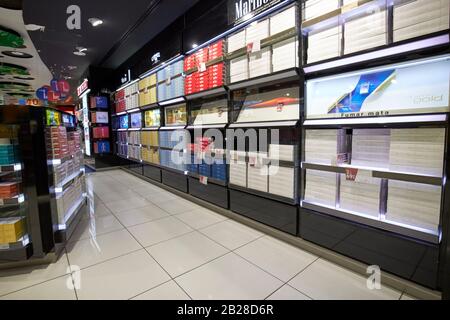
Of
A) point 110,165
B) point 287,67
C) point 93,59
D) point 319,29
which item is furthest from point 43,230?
point 93,59

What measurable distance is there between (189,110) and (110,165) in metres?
4.47

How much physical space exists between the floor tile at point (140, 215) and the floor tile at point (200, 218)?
303mm

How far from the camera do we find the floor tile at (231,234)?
2305mm

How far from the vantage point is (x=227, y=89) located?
2953 mm

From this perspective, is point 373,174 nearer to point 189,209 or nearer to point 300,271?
point 300,271

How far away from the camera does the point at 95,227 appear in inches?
108

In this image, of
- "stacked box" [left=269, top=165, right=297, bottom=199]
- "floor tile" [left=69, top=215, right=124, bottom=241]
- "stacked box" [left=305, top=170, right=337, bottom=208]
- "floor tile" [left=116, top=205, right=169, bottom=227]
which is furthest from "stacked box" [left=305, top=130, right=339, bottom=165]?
"floor tile" [left=69, top=215, right=124, bottom=241]

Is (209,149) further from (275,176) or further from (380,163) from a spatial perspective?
(380,163)

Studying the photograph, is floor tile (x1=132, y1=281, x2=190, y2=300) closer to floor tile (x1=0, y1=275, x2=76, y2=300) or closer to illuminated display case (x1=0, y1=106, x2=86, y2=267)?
floor tile (x1=0, y1=275, x2=76, y2=300)

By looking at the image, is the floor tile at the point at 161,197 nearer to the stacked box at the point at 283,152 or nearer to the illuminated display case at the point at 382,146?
the stacked box at the point at 283,152

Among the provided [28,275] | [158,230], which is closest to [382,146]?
[158,230]

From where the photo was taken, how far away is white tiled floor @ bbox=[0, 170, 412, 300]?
1.57m

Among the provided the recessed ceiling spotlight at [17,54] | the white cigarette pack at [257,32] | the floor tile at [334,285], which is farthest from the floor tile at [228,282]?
the recessed ceiling spotlight at [17,54]

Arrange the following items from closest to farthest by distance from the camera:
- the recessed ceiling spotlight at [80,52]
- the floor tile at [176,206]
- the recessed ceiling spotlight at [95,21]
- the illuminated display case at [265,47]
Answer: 1. the illuminated display case at [265,47]
2. the floor tile at [176,206]
3. the recessed ceiling spotlight at [95,21]
4. the recessed ceiling spotlight at [80,52]
